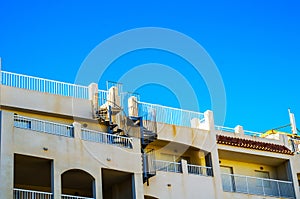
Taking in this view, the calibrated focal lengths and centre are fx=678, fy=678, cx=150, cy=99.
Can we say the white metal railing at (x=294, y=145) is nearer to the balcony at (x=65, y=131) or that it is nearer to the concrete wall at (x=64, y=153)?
the concrete wall at (x=64, y=153)

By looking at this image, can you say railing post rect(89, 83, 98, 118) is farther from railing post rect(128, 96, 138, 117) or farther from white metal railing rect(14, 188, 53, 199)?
white metal railing rect(14, 188, 53, 199)

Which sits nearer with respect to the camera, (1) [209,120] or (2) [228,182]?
(2) [228,182]

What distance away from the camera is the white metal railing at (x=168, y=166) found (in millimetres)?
37141

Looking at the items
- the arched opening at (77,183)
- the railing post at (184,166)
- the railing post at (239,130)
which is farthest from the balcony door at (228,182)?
the arched opening at (77,183)

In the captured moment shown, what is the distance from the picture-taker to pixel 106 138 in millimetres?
34344

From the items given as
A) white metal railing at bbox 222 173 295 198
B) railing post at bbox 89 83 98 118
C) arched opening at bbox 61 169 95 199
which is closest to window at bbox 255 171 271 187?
white metal railing at bbox 222 173 295 198

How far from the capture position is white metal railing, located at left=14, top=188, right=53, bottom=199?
97.7 feet

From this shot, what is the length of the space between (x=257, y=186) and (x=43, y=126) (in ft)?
50.6

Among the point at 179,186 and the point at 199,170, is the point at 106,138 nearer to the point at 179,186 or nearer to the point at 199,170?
the point at 179,186

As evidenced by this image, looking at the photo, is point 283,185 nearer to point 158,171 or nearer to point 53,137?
point 158,171

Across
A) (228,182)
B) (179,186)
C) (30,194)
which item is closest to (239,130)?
(228,182)

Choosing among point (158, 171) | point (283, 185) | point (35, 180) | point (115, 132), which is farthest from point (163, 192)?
point (283, 185)

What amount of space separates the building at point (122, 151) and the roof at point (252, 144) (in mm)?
63

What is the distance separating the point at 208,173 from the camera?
38969 millimetres
